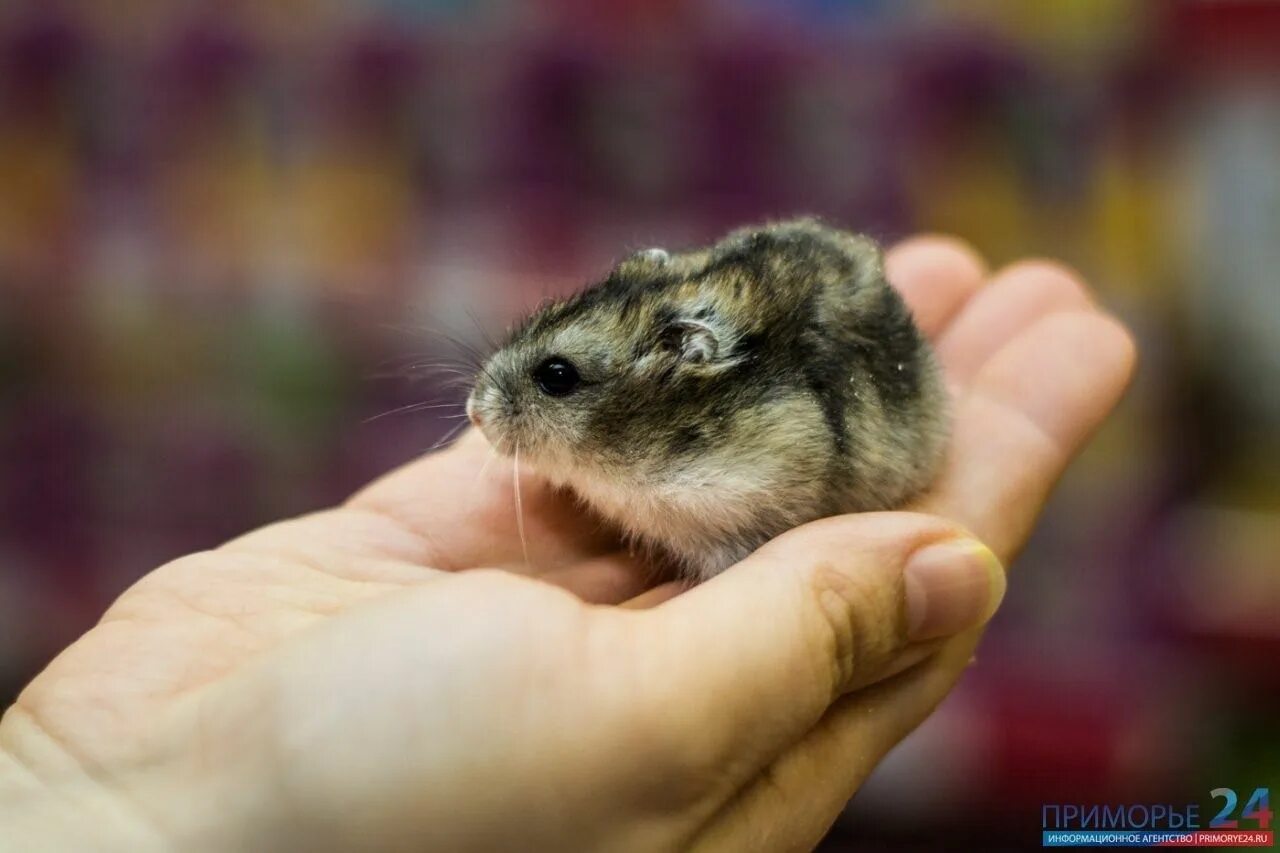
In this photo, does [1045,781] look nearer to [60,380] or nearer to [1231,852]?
[1231,852]

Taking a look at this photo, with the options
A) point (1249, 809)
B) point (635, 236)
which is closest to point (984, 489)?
point (1249, 809)

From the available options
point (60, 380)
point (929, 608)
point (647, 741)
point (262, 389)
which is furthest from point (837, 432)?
point (60, 380)

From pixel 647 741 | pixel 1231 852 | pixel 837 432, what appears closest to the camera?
pixel 647 741

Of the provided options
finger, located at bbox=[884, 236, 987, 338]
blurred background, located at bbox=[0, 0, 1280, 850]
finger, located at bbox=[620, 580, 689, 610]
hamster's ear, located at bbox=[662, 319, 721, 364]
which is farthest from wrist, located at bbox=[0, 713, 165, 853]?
finger, located at bbox=[884, 236, 987, 338]

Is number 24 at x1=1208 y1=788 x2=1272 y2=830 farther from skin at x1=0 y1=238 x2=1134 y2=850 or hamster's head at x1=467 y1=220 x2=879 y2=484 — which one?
hamster's head at x1=467 y1=220 x2=879 y2=484

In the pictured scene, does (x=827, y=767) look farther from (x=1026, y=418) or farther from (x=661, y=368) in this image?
(x=1026, y=418)

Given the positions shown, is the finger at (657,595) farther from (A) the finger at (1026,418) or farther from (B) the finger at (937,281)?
(B) the finger at (937,281)
